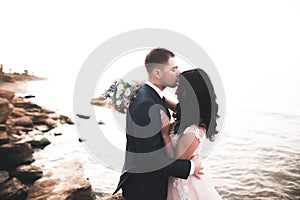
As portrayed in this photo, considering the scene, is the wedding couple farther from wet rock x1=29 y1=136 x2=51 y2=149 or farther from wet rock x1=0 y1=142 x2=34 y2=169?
wet rock x1=29 y1=136 x2=51 y2=149

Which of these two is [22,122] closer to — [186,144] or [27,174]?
[27,174]

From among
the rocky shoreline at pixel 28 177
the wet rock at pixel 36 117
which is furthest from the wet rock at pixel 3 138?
the wet rock at pixel 36 117

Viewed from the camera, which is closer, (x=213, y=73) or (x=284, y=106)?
(x=213, y=73)

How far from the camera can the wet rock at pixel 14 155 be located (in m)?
6.77

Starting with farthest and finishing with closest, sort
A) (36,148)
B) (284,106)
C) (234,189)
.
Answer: (284,106) → (36,148) → (234,189)

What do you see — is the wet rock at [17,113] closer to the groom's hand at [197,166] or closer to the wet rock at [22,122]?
the wet rock at [22,122]

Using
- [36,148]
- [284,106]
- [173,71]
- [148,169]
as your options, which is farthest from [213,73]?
[284,106]

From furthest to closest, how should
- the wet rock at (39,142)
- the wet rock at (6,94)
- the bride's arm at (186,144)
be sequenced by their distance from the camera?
the wet rock at (6,94)
the wet rock at (39,142)
the bride's arm at (186,144)

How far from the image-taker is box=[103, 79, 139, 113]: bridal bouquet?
251 centimetres

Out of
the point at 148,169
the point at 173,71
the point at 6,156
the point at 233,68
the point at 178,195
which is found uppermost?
the point at 233,68

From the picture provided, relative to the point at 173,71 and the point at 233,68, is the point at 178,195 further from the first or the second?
the point at 233,68

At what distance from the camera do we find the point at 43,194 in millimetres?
5453

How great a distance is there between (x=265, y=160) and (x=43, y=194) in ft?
31.0

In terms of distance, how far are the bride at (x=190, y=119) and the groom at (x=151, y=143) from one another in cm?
8
